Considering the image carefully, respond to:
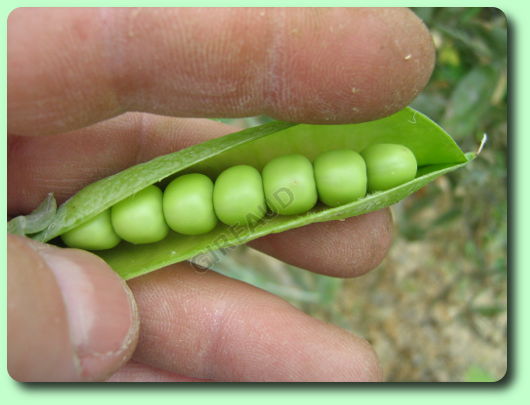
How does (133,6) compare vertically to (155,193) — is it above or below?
above

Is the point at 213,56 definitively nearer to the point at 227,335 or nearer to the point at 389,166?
the point at 389,166

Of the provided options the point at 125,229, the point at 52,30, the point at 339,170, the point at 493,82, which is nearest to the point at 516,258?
the point at 339,170

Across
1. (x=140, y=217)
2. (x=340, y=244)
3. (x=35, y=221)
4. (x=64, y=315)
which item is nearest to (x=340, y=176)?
(x=340, y=244)

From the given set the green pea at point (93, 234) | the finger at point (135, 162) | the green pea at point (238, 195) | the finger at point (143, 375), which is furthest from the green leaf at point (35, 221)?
the finger at point (143, 375)

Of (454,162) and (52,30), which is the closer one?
(52,30)

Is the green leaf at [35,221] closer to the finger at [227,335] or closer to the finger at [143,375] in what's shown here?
the finger at [227,335]

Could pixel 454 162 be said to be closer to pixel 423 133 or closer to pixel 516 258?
pixel 423 133
